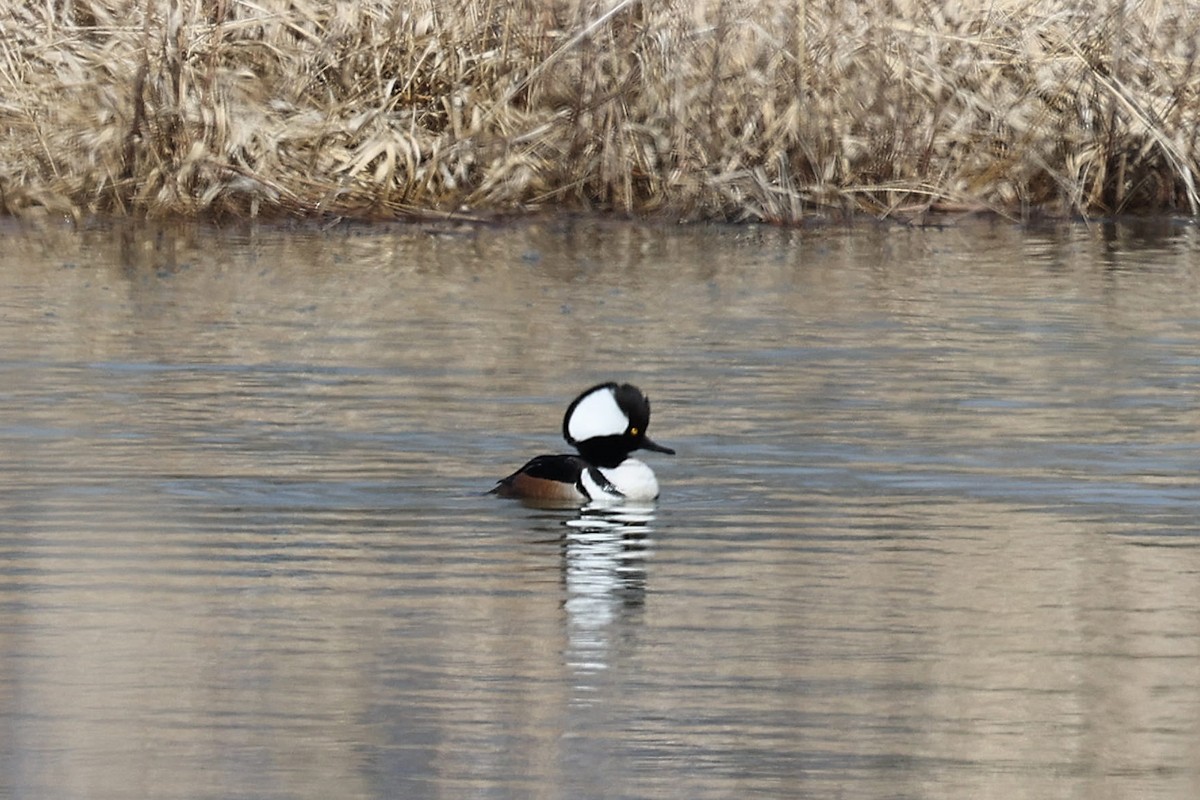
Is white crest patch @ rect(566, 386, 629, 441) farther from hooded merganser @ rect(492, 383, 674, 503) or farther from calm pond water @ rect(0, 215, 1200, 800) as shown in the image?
calm pond water @ rect(0, 215, 1200, 800)

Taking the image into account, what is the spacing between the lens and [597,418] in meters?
8.84

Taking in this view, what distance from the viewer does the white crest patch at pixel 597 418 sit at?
28.9ft

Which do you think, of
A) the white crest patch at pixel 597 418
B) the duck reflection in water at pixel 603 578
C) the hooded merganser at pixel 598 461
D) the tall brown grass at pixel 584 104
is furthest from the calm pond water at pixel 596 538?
the tall brown grass at pixel 584 104

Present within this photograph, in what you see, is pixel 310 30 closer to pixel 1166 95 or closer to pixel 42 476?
pixel 1166 95

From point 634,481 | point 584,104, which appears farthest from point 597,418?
point 584,104

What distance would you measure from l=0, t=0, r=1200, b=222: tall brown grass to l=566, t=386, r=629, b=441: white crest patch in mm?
8411

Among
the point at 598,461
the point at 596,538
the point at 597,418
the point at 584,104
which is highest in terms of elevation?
the point at 584,104

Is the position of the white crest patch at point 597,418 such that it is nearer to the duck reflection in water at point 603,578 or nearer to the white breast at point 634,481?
the white breast at point 634,481

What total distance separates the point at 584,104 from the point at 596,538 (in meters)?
9.70

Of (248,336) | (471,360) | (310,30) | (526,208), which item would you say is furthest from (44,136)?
(471,360)

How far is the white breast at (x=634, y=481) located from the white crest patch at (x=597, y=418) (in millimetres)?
175

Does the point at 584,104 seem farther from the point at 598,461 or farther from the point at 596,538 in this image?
the point at 596,538

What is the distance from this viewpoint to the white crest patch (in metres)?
8.81

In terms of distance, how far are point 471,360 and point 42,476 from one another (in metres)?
3.16
